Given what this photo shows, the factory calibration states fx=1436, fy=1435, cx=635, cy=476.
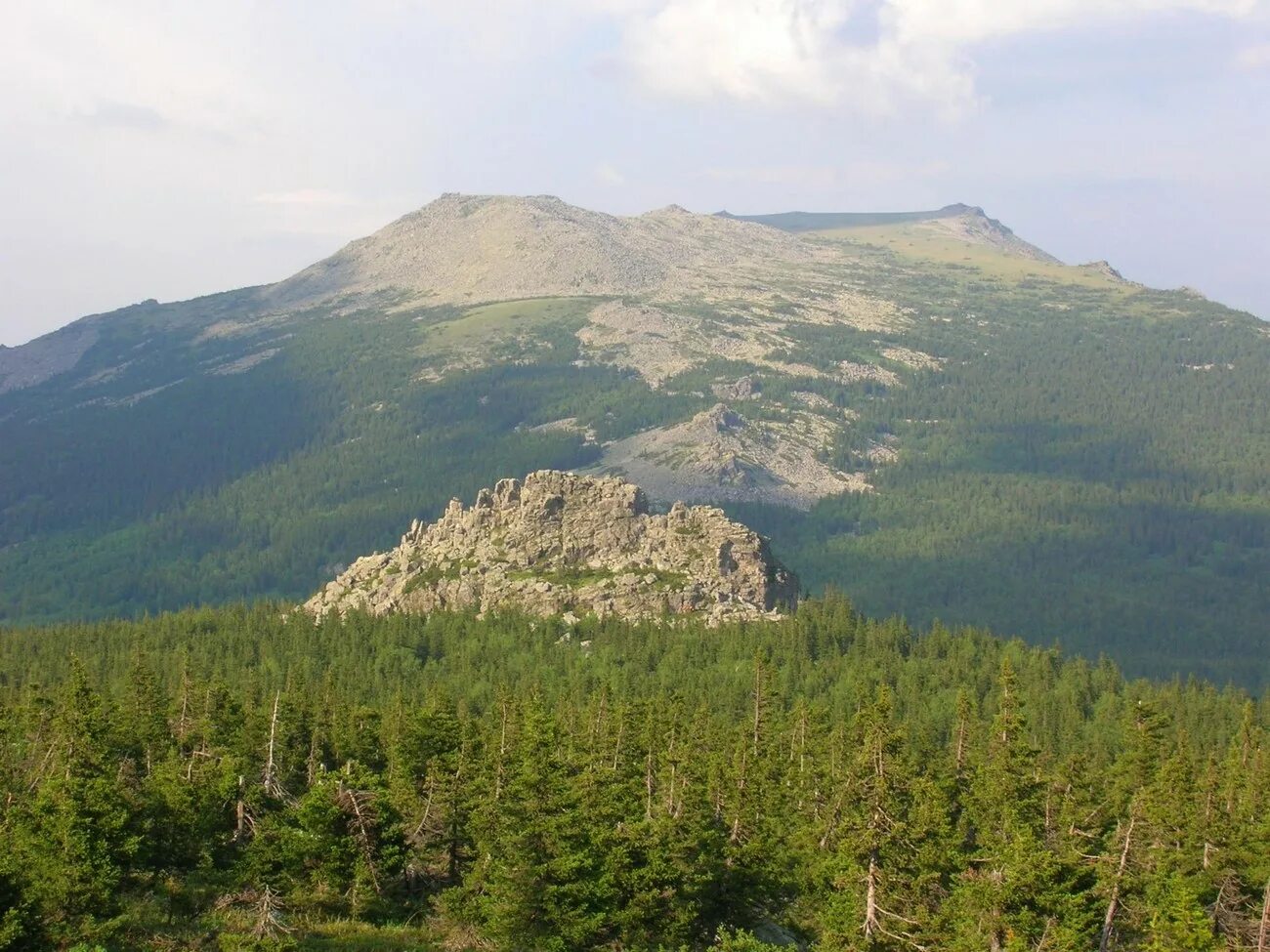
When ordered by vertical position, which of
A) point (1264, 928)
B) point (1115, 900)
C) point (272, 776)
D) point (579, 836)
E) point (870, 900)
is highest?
point (272, 776)

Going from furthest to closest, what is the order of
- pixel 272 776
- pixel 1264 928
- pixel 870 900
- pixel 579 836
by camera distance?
pixel 272 776 → pixel 579 836 → pixel 1264 928 → pixel 870 900

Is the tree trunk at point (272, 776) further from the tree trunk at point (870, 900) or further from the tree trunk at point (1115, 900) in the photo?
the tree trunk at point (1115, 900)

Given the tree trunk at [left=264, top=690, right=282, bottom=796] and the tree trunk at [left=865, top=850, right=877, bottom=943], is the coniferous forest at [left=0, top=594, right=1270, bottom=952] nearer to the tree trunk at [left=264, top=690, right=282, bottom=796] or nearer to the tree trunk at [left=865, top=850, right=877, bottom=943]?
the tree trunk at [left=865, top=850, right=877, bottom=943]

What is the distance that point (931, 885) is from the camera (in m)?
76.1

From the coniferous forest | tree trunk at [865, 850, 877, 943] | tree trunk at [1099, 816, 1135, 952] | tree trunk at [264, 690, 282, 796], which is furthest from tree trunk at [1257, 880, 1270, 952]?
tree trunk at [264, 690, 282, 796]

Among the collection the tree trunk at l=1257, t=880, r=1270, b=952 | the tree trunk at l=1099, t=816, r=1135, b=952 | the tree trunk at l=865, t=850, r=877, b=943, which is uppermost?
the tree trunk at l=865, t=850, r=877, b=943

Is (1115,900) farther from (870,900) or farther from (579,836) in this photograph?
(579,836)

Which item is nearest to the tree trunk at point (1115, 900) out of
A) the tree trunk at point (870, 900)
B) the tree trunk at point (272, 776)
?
the tree trunk at point (870, 900)

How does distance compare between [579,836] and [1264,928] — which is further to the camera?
[579,836]

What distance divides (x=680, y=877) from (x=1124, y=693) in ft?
437

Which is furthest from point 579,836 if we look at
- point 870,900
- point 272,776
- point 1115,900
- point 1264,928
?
point 1264,928

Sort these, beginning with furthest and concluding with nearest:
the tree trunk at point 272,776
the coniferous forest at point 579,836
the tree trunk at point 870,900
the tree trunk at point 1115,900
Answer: the tree trunk at point 272,776 < the tree trunk at point 1115,900 < the coniferous forest at point 579,836 < the tree trunk at point 870,900

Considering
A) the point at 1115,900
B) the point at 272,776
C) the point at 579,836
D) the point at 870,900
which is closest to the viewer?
the point at 870,900

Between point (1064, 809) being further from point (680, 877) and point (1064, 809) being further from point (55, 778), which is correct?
point (55, 778)
